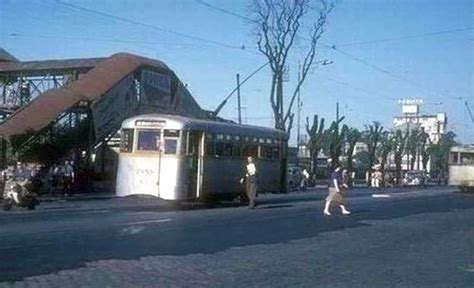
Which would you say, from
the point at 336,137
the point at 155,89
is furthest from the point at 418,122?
the point at 155,89

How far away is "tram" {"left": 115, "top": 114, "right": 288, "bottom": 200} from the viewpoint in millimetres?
22500

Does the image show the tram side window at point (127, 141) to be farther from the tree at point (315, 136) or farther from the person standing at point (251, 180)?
the tree at point (315, 136)

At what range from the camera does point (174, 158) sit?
73.5ft

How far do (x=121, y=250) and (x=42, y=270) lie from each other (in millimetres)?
2458

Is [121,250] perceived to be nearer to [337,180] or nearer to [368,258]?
[368,258]

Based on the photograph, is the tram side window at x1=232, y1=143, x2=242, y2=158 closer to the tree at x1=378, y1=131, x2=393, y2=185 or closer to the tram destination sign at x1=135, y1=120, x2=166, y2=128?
the tram destination sign at x1=135, y1=120, x2=166, y2=128

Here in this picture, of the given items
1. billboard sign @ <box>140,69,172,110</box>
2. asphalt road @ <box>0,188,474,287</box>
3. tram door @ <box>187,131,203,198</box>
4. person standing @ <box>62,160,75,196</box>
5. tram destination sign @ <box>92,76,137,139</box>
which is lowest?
asphalt road @ <box>0,188,474,287</box>

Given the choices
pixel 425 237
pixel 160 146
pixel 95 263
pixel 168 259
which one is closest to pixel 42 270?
pixel 95 263

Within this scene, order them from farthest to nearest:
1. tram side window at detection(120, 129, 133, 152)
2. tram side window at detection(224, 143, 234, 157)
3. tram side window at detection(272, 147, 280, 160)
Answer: tram side window at detection(272, 147, 280, 160)
tram side window at detection(224, 143, 234, 157)
tram side window at detection(120, 129, 133, 152)

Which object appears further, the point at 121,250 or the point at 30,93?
the point at 30,93

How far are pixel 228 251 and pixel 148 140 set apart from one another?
11.2 meters

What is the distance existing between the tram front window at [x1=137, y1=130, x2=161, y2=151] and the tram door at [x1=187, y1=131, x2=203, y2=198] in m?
1.07

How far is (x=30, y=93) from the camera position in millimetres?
38156

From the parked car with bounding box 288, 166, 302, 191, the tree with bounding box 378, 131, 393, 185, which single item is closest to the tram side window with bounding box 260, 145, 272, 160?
the parked car with bounding box 288, 166, 302, 191
